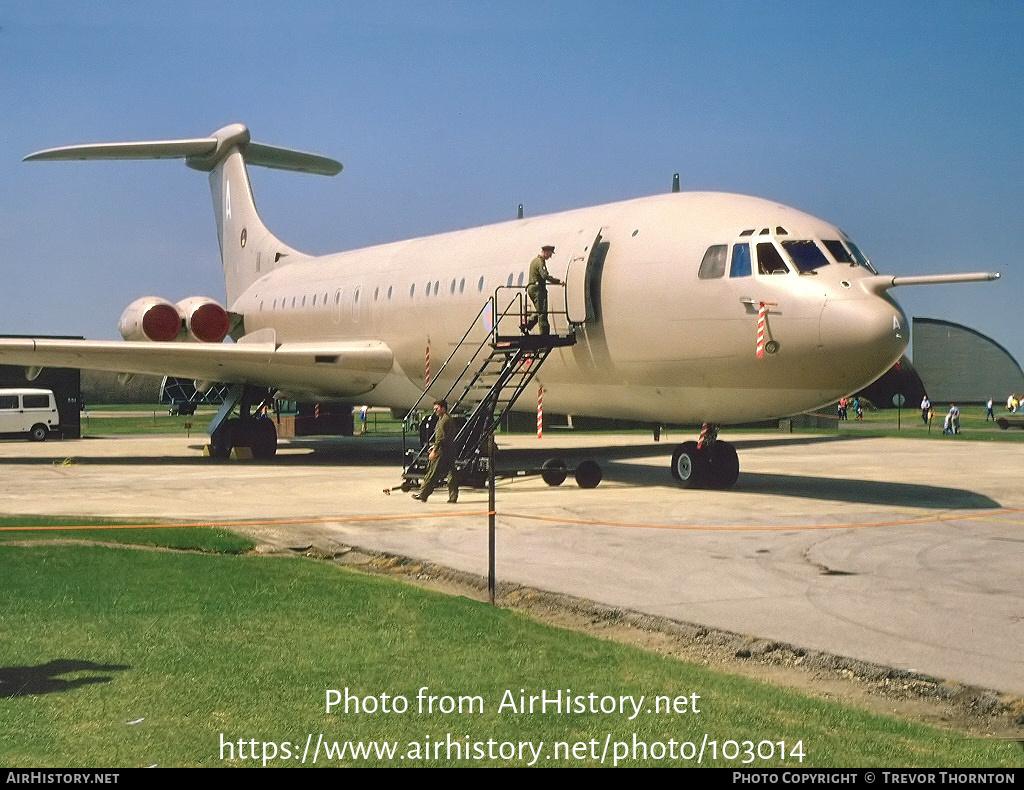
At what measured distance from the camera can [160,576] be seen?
9938 millimetres

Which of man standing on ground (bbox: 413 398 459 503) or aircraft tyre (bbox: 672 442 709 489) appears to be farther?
aircraft tyre (bbox: 672 442 709 489)

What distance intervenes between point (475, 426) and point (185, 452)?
44.4 feet

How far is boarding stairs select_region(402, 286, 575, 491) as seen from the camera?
743 inches

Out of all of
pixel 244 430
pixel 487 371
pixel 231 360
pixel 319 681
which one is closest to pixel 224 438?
pixel 244 430

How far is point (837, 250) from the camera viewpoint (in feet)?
53.8

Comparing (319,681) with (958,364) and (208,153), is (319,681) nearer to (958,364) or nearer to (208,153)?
(208,153)

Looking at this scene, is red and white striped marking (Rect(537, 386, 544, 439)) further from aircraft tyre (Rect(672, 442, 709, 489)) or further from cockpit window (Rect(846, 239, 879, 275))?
cockpit window (Rect(846, 239, 879, 275))

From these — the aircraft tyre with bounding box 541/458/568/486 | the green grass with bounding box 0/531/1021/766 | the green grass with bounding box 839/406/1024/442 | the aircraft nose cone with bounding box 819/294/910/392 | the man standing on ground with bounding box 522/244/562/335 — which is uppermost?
the man standing on ground with bounding box 522/244/562/335

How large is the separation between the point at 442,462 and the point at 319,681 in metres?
10.8

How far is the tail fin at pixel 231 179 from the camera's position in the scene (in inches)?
1296

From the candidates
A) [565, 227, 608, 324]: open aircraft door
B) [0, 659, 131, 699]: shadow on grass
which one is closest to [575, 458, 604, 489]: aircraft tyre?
[565, 227, 608, 324]: open aircraft door

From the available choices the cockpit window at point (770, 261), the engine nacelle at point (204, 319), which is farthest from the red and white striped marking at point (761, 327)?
the engine nacelle at point (204, 319)

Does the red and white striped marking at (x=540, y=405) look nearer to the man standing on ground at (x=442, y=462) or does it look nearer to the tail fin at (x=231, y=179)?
the man standing on ground at (x=442, y=462)

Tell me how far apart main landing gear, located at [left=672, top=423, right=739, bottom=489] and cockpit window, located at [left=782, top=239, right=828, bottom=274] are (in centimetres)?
320
